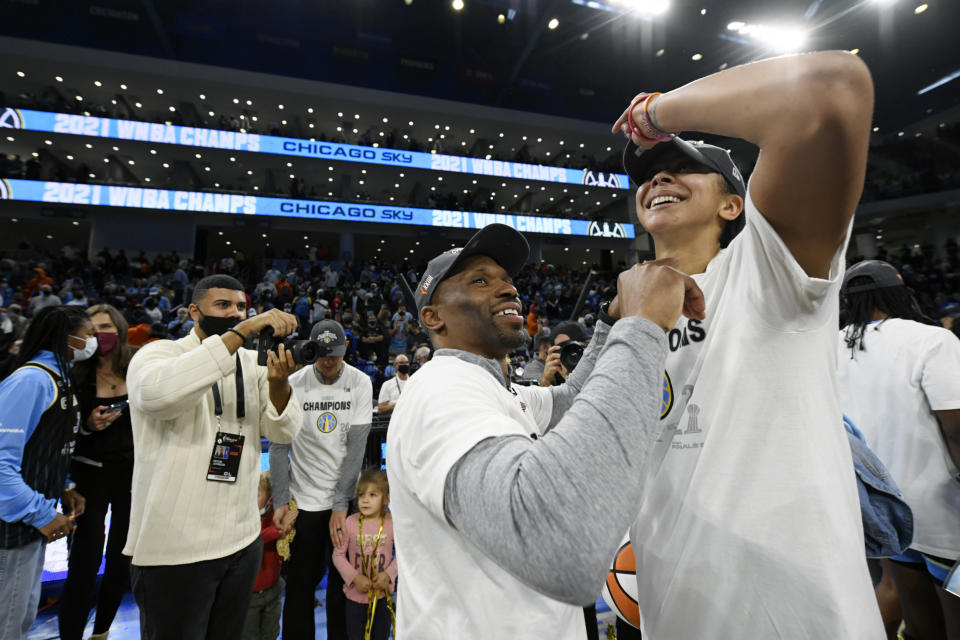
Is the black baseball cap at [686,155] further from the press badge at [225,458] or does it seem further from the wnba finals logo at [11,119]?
the wnba finals logo at [11,119]

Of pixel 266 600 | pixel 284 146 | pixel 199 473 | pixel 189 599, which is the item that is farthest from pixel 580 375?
pixel 284 146

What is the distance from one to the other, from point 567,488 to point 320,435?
127 inches

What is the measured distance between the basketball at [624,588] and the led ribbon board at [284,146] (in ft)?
75.7

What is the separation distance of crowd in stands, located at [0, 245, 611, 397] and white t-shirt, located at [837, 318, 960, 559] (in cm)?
387

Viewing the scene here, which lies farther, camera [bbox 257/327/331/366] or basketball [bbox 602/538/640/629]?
camera [bbox 257/327/331/366]

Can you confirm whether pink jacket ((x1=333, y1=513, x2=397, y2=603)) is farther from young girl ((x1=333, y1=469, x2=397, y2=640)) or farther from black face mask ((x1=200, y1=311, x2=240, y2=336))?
black face mask ((x1=200, y1=311, x2=240, y2=336))

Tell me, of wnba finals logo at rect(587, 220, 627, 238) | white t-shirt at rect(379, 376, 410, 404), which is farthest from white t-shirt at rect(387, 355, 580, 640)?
wnba finals logo at rect(587, 220, 627, 238)

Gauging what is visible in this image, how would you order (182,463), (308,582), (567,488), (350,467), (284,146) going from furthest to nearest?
(284,146)
(350,467)
(308,582)
(182,463)
(567,488)

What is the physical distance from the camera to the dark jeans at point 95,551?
2.85 metres

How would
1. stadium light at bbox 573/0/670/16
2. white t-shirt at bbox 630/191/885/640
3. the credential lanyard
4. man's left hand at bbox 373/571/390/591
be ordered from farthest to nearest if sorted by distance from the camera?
stadium light at bbox 573/0/670/16, man's left hand at bbox 373/571/390/591, the credential lanyard, white t-shirt at bbox 630/191/885/640

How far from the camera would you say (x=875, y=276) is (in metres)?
2.38

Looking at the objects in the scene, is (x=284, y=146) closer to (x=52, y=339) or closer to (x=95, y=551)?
(x=52, y=339)

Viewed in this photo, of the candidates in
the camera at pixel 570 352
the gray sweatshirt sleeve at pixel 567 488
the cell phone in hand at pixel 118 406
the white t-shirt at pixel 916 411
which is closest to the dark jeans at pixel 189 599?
the cell phone in hand at pixel 118 406

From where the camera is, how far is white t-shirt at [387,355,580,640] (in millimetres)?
776
